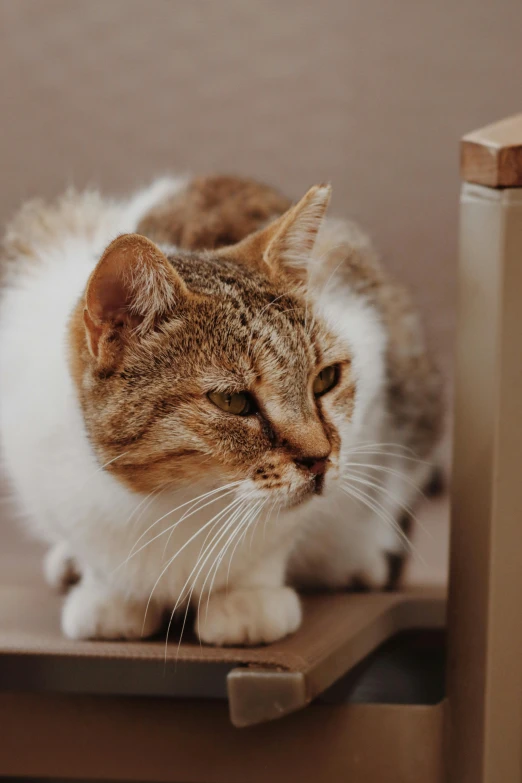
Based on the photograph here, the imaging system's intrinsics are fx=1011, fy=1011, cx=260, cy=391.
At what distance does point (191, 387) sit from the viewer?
104 cm

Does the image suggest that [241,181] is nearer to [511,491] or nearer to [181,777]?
[511,491]

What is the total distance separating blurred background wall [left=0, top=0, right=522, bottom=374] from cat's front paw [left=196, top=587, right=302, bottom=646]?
0.96 m

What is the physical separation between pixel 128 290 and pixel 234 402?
0.16 m

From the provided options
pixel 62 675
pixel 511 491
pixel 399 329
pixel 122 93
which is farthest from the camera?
pixel 122 93

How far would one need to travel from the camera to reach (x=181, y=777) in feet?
4.00

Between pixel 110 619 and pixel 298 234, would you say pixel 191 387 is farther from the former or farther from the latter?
pixel 110 619

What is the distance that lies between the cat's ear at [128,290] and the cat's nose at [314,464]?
0.21 m

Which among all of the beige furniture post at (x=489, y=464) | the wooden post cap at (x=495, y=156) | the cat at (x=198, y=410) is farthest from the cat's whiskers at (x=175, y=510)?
the wooden post cap at (x=495, y=156)

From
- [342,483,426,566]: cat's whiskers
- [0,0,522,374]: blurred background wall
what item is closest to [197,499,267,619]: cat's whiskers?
[342,483,426,566]: cat's whiskers

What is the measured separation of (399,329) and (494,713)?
64 centimetres

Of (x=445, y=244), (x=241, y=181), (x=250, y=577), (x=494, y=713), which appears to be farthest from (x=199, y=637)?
(x=445, y=244)

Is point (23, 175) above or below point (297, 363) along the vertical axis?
above

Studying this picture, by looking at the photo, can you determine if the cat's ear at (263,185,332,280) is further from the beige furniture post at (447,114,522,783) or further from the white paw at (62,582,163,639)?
the white paw at (62,582,163,639)

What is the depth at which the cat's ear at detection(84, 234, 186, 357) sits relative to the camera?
38.9 inches
